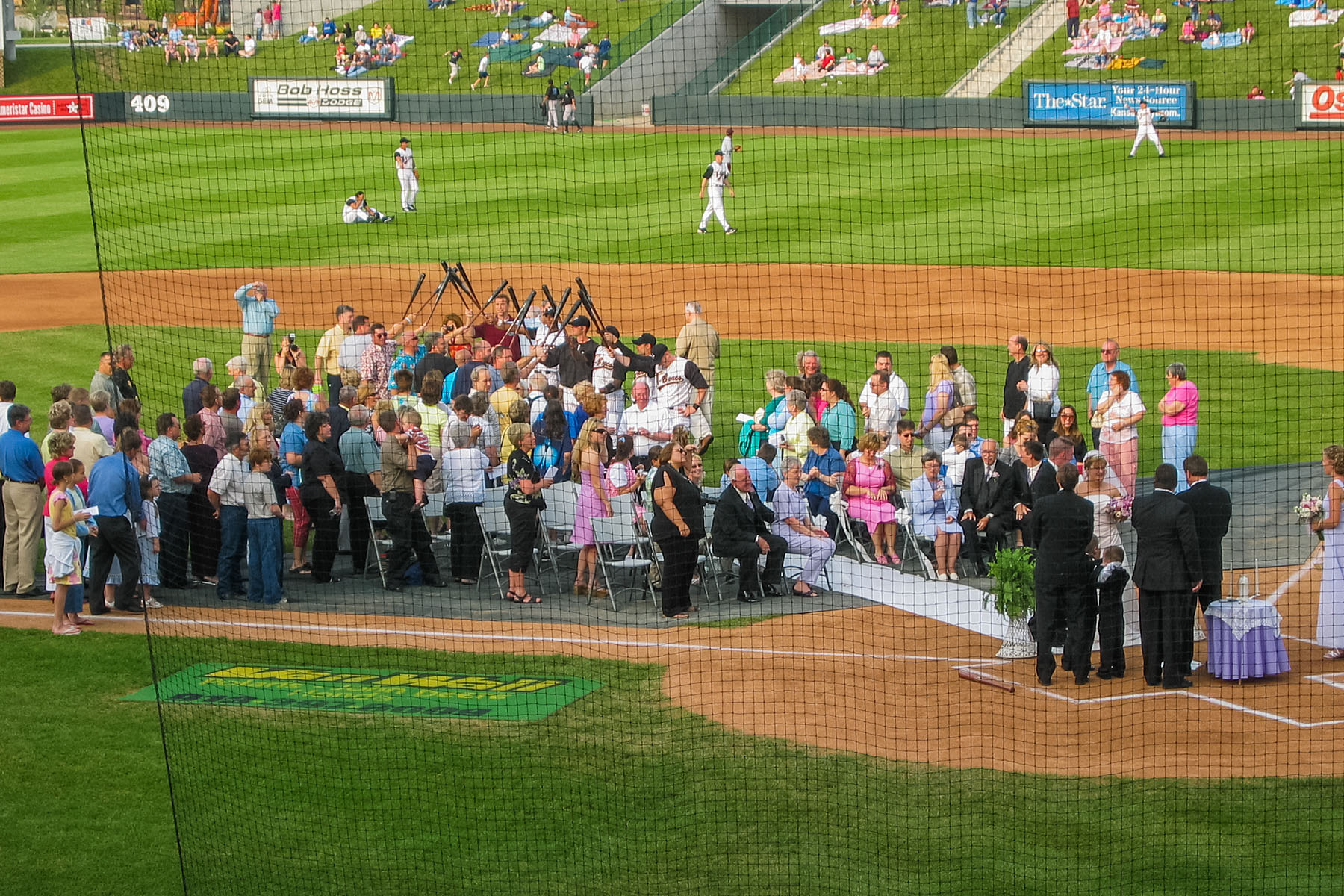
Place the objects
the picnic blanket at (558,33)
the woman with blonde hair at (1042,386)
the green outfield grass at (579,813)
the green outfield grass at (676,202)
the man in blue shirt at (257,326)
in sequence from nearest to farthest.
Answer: the green outfield grass at (579,813) < the woman with blonde hair at (1042,386) < the man in blue shirt at (257,326) < the green outfield grass at (676,202) < the picnic blanket at (558,33)

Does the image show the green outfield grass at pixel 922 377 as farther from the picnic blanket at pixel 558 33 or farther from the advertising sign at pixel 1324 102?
the picnic blanket at pixel 558 33

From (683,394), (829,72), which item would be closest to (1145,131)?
(829,72)

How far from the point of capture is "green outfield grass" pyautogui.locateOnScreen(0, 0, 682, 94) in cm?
4238

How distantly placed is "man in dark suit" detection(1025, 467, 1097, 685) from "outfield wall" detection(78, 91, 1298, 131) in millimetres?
24689

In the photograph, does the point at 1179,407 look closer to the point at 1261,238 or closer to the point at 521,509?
the point at 521,509

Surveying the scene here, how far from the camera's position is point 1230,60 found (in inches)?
1421

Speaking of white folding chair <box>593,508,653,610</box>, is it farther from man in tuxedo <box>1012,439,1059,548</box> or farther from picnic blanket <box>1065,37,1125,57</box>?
picnic blanket <box>1065,37,1125,57</box>

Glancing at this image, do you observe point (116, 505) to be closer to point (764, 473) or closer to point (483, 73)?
point (764, 473)

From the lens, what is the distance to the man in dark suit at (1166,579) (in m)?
9.81

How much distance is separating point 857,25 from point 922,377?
25448 millimetres

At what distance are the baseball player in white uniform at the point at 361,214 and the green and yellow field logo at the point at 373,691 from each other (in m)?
19.9

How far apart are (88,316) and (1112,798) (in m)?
18.6

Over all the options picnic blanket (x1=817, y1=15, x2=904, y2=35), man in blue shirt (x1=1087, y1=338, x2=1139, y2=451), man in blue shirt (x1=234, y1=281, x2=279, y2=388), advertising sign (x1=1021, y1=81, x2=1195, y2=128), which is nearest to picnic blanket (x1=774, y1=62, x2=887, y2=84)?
picnic blanket (x1=817, y1=15, x2=904, y2=35)

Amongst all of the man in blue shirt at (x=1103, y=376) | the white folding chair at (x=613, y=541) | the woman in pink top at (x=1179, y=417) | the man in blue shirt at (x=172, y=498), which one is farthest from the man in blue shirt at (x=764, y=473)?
the man in blue shirt at (x=172, y=498)
